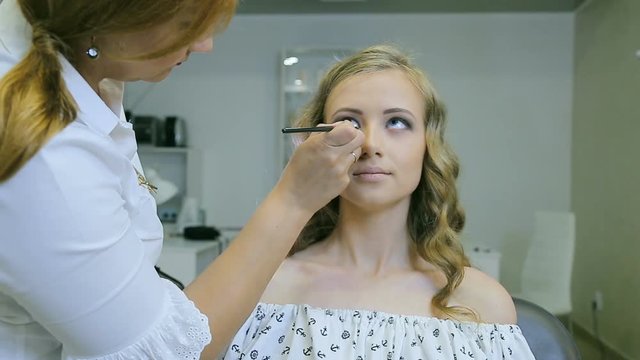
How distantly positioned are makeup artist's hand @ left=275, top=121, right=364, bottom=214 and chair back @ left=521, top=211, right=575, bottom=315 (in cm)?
289

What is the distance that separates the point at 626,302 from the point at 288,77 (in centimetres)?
284

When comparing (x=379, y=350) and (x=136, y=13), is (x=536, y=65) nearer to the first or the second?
(x=379, y=350)

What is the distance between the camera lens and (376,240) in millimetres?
1258

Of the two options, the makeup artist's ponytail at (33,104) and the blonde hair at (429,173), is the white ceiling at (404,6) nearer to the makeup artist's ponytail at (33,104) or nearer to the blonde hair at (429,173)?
the blonde hair at (429,173)

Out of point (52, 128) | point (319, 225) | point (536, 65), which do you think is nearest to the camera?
point (52, 128)

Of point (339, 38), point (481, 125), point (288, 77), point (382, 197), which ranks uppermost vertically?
point (339, 38)

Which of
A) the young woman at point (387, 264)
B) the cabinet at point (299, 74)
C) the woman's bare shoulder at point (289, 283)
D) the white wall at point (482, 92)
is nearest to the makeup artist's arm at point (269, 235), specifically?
the young woman at point (387, 264)

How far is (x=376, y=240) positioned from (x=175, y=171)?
12.3ft

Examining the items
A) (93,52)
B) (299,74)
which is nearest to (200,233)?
(299,74)

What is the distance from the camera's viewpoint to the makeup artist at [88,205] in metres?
0.55

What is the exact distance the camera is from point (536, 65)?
4.53m

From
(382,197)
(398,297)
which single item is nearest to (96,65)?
(382,197)

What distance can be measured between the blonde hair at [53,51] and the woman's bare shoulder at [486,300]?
2.60ft

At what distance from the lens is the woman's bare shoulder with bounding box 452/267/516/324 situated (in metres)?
1.17
